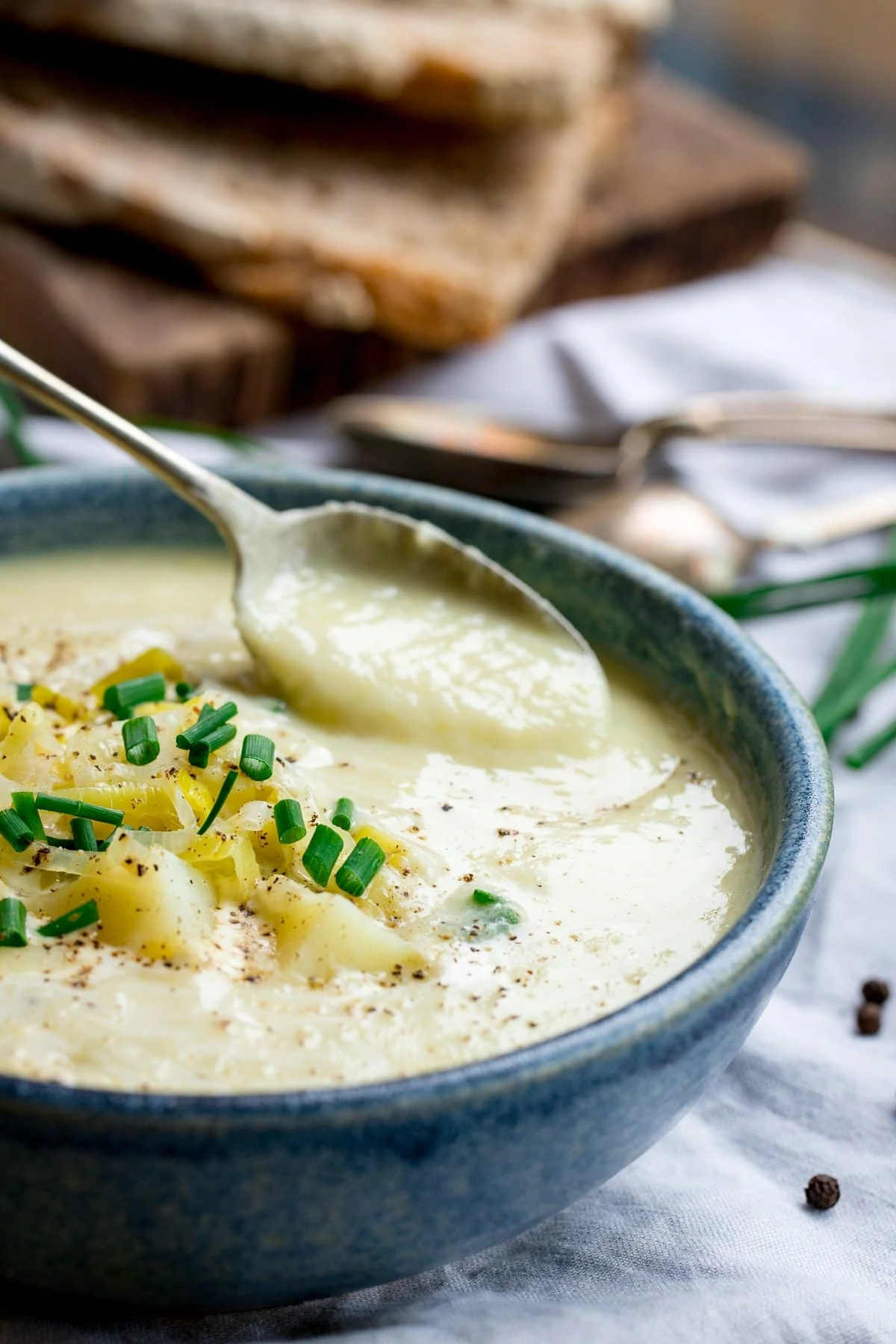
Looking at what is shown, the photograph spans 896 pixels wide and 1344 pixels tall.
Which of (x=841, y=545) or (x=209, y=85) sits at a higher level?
(x=209, y=85)

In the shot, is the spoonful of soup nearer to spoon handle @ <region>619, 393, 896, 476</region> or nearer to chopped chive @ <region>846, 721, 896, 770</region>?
chopped chive @ <region>846, 721, 896, 770</region>

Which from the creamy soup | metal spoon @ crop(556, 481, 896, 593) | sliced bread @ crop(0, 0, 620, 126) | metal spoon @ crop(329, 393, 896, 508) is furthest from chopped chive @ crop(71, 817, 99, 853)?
sliced bread @ crop(0, 0, 620, 126)

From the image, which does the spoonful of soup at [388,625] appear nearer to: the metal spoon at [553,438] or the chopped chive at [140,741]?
the chopped chive at [140,741]

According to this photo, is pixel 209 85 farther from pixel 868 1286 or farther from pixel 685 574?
pixel 868 1286

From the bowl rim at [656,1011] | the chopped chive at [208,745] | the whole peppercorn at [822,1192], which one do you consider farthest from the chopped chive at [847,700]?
the chopped chive at [208,745]

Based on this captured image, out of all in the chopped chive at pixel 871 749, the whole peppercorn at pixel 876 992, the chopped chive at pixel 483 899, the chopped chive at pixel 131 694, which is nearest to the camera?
the chopped chive at pixel 483 899

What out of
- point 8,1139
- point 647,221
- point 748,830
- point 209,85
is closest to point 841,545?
point 647,221

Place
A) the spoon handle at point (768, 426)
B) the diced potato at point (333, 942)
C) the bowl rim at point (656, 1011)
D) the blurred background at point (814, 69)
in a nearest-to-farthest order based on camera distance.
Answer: the bowl rim at point (656, 1011) < the diced potato at point (333, 942) < the spoon handle at point (768, 426) < the blurred background at point (814, 69)
